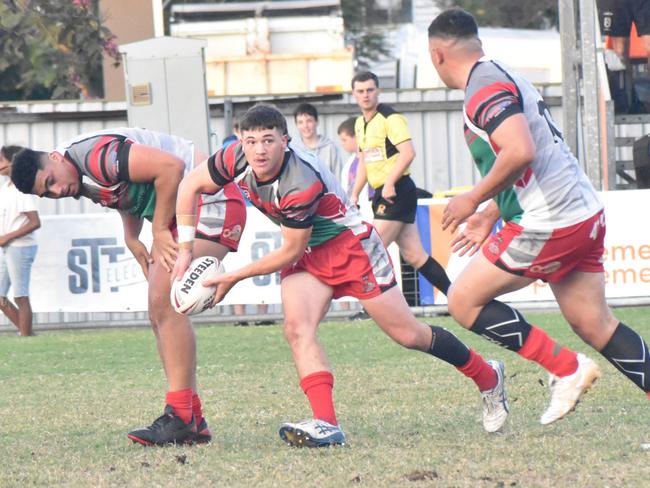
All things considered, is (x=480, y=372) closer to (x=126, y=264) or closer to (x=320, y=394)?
(x=320, y=394)

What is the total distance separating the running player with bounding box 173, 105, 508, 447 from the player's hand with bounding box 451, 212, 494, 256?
1.64ft

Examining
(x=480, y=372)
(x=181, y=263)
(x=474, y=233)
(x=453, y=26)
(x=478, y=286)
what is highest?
(x=453, y=26)

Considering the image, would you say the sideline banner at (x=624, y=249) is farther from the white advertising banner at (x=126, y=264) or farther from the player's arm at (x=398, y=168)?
the player's arm at (x=398, y=168)

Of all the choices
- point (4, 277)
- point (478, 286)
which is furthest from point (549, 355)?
point (4, 277)

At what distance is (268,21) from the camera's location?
24.6m

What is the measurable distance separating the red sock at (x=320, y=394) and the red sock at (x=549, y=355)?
959mm

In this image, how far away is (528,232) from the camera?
634 cm

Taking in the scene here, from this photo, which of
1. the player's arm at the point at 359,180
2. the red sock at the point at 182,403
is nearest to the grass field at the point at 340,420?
the red sock at the point at 182,403

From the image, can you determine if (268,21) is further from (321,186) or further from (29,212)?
(321,186)

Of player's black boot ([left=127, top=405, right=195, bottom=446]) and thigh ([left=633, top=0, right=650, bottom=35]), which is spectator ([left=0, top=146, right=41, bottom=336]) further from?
player's black boot ([left=127, top=405, right=195, bottom=446])

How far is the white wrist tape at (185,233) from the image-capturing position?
6.88m

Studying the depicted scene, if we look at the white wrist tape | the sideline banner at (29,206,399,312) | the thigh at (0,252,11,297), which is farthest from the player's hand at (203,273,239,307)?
the thigh at (0,252,11,297)

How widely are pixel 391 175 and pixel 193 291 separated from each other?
6026 millimetres

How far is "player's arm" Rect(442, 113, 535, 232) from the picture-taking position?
600cm
